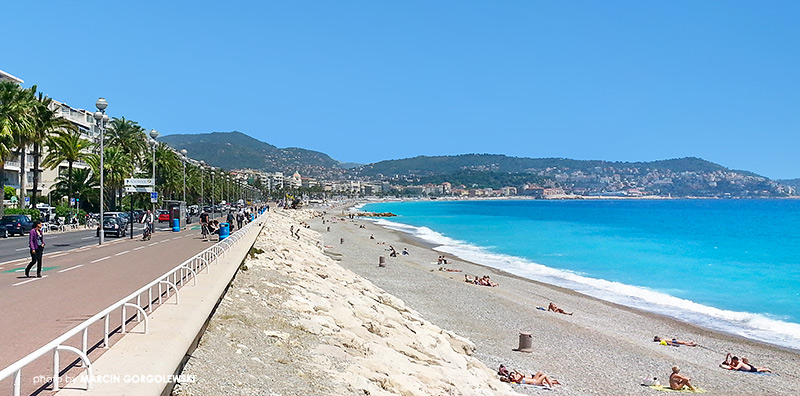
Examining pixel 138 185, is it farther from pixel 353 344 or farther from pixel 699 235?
pixel 699 235

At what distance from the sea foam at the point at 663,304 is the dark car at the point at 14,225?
2838cm

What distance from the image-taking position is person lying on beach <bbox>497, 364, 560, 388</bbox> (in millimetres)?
13188

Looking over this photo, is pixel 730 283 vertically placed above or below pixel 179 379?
below

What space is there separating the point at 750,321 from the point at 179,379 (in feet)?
76.8

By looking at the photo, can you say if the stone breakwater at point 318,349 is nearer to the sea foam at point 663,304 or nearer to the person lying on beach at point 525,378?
the person lying on beach at point 525,378

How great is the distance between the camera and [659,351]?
1806 centimetres

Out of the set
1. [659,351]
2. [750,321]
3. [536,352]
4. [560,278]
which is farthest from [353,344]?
[560,278]

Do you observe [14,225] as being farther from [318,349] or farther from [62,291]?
[318,349]

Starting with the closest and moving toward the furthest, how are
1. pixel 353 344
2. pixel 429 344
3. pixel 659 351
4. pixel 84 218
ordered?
pixel 353 344
pixel 429 344
pixel 659 351
pixel 84 218

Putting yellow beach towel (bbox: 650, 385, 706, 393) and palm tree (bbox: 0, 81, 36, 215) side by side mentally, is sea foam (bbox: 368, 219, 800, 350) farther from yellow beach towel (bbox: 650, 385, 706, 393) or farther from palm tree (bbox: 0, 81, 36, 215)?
palm tree (bbox: 0, 81, 36, 215)

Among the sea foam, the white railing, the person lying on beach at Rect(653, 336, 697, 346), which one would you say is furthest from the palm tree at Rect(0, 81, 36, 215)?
the person lying on beach at Rect(653, 336, 697, 346)

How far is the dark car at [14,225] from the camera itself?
37.5m

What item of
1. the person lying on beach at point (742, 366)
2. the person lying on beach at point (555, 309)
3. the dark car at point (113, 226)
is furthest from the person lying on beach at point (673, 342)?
the dark car at point (113, 226)

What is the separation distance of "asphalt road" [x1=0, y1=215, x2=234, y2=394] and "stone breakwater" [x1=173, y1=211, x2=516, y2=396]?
1.48m
